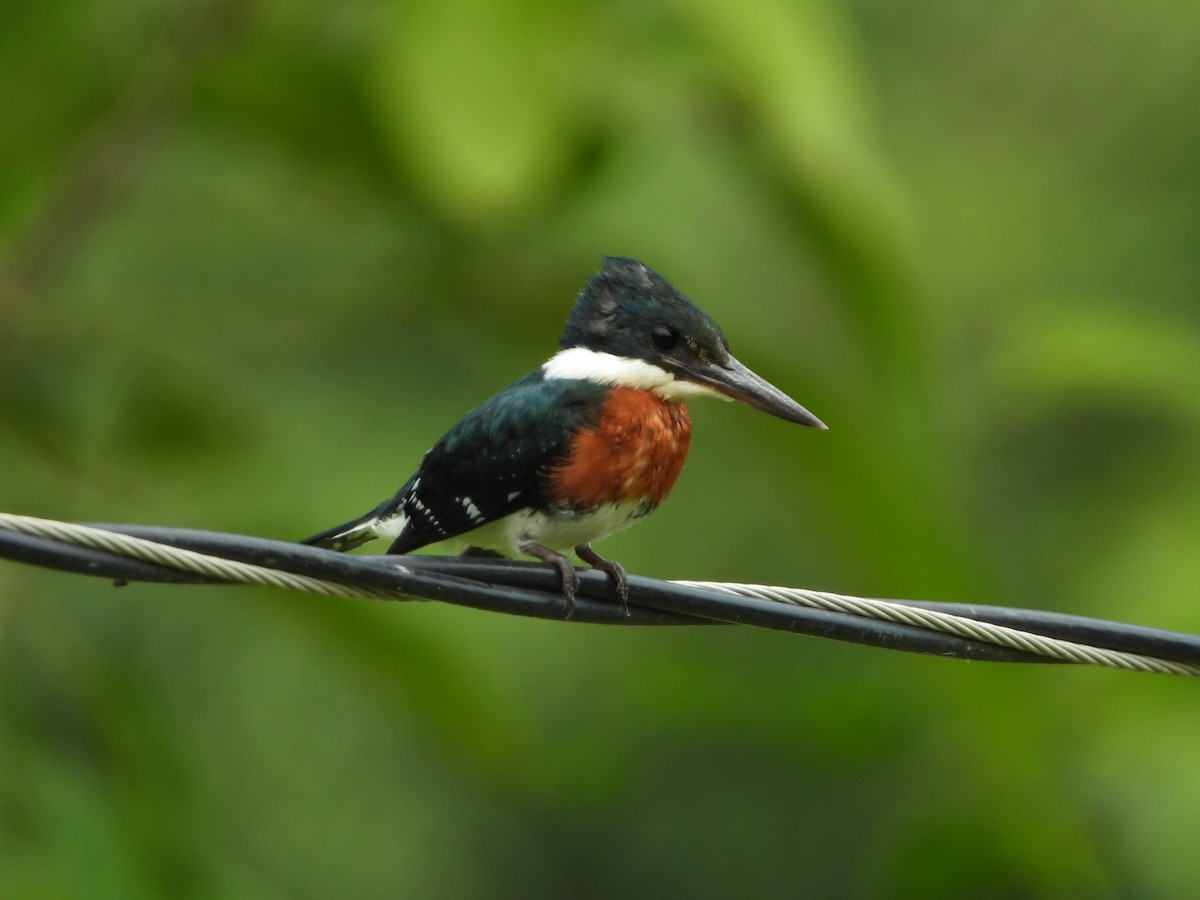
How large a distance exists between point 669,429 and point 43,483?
71.6 inches

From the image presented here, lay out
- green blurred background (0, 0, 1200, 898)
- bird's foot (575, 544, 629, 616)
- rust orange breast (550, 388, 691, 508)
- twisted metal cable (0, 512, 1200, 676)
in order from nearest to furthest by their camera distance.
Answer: twisted metal cable (0, 512, 1200, 676), bird's foot (575, 544, 629, 616), rust orange breast (550, 388, 691, 508), green blurred background (0, 0, 1200, 898)

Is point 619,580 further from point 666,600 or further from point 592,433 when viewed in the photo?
point 592,433

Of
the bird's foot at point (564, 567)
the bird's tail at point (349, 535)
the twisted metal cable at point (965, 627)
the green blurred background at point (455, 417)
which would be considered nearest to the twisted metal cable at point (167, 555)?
the bird's foot at point (564, 567)

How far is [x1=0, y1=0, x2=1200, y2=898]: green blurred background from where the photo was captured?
3260mm

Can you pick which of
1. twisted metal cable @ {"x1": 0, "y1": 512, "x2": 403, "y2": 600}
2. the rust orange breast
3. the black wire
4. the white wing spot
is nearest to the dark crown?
the rust orange breast

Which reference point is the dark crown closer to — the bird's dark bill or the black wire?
the bird's dark bill

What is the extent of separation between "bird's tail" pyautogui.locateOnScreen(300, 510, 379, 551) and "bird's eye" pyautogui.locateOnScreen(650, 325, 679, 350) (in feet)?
2.60

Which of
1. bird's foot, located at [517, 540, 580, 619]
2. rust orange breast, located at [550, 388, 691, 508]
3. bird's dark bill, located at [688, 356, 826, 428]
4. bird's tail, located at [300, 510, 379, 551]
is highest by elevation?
bird's dark bill, located at [688, 356, 826, 428]

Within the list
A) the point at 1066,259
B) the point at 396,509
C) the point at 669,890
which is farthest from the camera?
the point at 1066,259

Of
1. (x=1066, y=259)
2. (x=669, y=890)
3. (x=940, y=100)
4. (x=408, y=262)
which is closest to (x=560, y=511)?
Answer: (x=408, y=262)

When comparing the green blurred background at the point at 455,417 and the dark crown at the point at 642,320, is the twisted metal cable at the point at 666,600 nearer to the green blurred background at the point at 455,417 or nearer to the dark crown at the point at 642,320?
the green blurred background at the point at 455,417

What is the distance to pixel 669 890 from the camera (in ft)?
22.8

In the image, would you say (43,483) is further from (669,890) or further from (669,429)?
(669,890)

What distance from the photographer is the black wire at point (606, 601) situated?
223 cm
